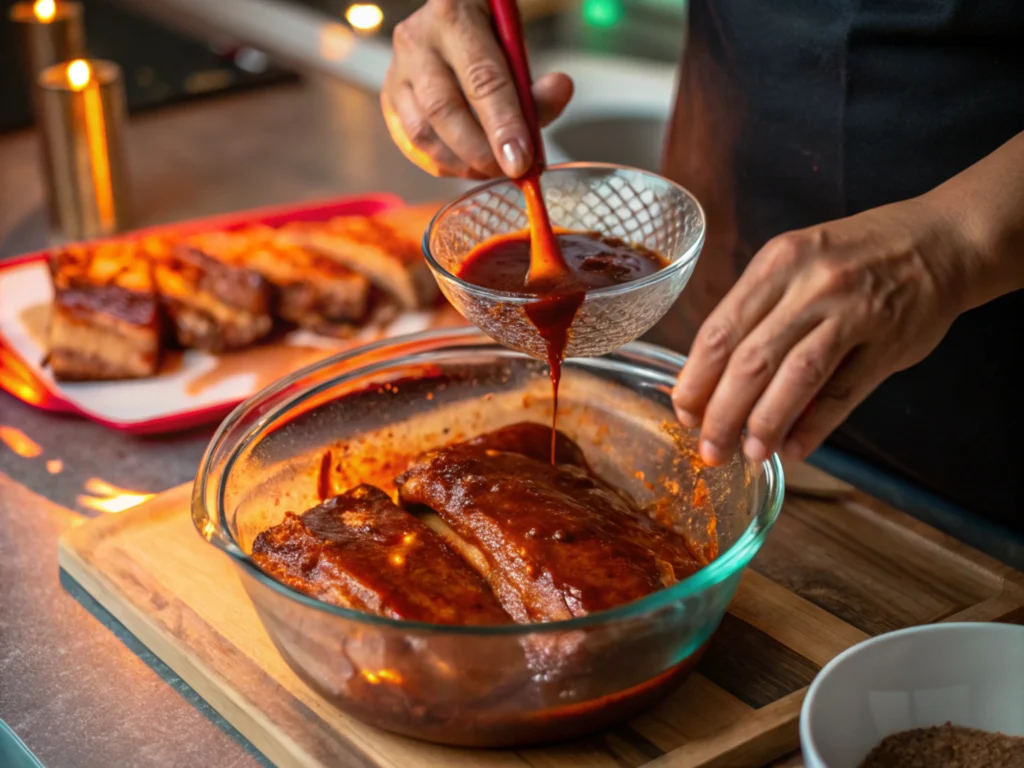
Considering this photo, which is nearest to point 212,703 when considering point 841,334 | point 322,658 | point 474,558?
point 322,658

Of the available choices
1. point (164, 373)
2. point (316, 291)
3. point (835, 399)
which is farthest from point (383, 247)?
point (835, 399)

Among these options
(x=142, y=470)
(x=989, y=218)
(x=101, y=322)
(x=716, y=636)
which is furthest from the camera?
(x=101, y=322)

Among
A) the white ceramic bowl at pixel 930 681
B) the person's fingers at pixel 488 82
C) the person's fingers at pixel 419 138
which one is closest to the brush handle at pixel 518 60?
the person's fingers at pixel 488 82

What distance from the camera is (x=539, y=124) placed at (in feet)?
5.55

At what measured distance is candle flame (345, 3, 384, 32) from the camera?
3.78m

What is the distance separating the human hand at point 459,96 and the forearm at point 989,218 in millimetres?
529

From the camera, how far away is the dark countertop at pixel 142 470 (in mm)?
1399

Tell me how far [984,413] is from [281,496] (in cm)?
109

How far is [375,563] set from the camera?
1.37 m

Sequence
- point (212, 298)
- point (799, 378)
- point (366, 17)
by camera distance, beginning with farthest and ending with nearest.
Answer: point (366, 17)
point (212, 298)
point (799, 378)

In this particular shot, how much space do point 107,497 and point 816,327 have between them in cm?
118

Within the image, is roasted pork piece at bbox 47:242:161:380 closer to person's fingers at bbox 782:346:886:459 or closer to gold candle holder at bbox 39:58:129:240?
gold candle holder at bbox 39:58:129:240

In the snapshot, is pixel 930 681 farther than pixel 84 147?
No

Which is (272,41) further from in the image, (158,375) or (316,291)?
(158,375)
